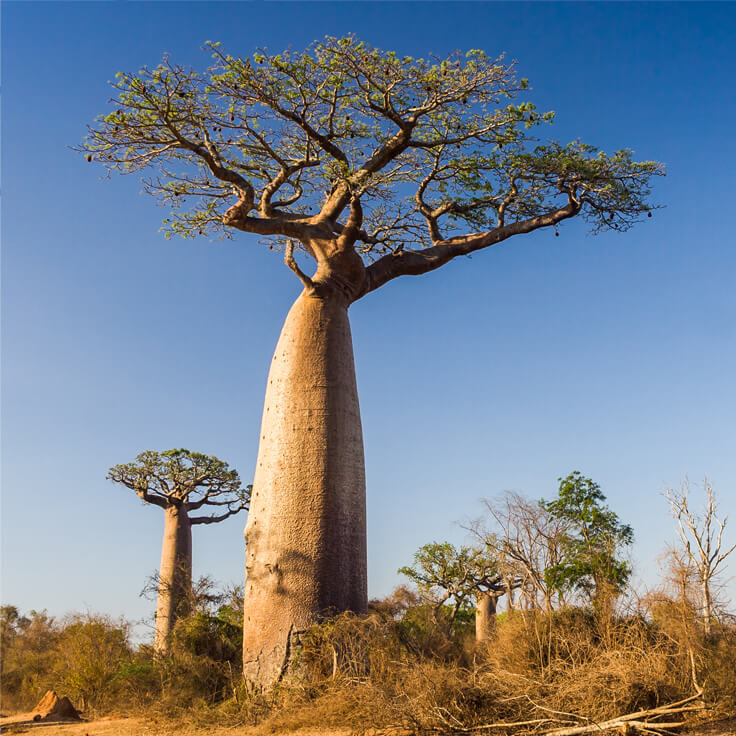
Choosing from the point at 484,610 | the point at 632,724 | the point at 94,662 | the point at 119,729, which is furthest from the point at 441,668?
the point at 484,610

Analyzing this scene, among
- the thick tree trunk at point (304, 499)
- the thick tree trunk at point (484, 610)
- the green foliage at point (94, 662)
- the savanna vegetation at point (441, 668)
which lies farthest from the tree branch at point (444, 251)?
the thick tree trunk at point (484, 610)

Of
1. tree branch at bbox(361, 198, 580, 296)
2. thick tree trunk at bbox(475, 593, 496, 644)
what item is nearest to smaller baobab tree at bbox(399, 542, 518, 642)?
thick tree trunk at bbox(475, 593, 496, 644)

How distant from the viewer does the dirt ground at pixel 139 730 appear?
4.51 meters

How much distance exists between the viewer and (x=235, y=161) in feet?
25.5

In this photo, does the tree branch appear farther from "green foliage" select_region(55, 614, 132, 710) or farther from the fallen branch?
"green foliage" select_region(55, 614, 132, 710)

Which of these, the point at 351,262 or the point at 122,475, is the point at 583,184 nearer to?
the point at 351,262

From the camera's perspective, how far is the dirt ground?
4.51m

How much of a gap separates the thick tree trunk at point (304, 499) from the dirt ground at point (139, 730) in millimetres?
590

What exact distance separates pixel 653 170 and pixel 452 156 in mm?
2563

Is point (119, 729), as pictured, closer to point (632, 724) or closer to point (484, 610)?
point (632, 724)

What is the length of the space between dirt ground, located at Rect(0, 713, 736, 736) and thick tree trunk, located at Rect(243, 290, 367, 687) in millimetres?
590

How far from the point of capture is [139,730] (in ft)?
19.3

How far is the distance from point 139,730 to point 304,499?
7.91 ft

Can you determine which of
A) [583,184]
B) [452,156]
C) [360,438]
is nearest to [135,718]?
[360,438]
